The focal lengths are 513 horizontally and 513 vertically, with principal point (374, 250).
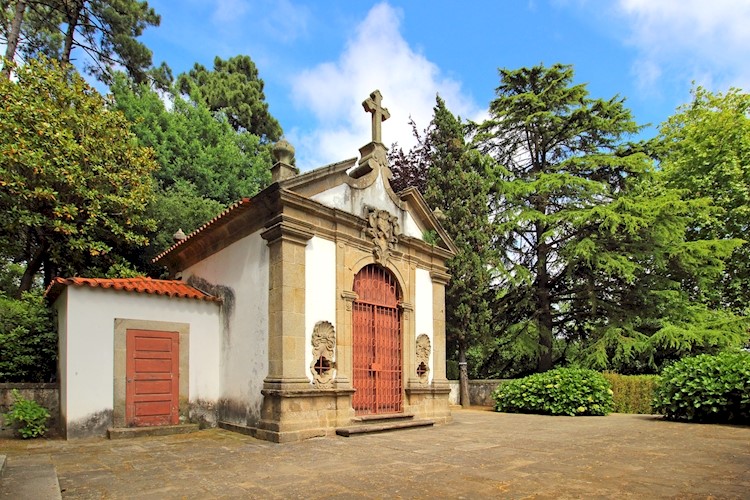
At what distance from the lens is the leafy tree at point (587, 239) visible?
16.6m

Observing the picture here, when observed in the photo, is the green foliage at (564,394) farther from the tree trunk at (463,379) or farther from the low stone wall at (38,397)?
the low stone wall at (38,397)

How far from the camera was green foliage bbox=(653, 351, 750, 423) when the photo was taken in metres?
9.85

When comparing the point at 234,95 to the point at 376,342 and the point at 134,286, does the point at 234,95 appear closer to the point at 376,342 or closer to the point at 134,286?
the point at 134,286

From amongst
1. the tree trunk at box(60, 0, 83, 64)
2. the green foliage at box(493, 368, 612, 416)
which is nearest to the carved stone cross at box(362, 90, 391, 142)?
the green foliage at box(493, 368, 612, 416)

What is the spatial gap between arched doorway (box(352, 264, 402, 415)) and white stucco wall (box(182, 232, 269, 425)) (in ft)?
5.99

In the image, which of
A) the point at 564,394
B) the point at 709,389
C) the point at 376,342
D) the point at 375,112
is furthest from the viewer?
the point at 564,394

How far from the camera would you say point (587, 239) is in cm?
1689

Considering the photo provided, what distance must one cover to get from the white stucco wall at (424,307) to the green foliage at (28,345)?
7589 millimetres

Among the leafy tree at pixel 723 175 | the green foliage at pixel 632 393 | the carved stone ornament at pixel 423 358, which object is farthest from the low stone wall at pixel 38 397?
the leafy tree at pixel 723 175

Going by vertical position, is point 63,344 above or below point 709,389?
above

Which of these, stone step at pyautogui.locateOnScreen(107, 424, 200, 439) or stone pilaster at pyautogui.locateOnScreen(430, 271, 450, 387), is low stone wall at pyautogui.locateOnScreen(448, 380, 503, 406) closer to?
stone pilaster at pyautogui.locateOnScreen(430, 271, 450, 387)

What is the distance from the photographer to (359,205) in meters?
10.5

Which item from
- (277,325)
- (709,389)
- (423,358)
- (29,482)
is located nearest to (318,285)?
(277,325)

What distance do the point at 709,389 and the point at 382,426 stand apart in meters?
6.54
